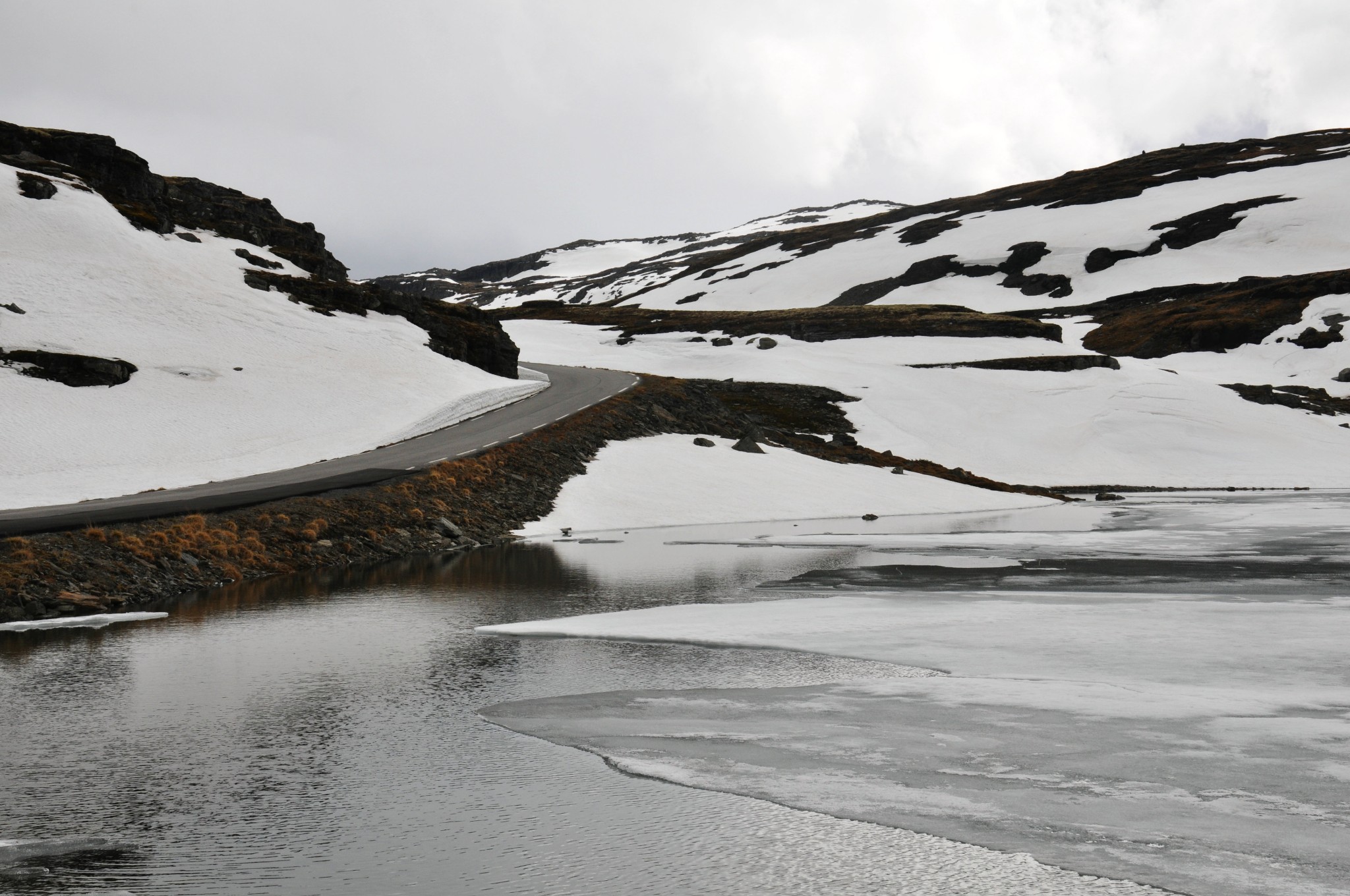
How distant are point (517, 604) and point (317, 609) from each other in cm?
373

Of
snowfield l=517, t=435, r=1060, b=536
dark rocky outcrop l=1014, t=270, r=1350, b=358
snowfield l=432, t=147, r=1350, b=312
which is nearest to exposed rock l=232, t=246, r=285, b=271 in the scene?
snowfield l=517, t=435, r=1060, b=536

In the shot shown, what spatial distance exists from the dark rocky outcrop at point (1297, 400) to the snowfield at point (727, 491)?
31.1 metres

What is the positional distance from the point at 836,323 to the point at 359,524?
81.1m

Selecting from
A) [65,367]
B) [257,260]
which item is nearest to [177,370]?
[65,367]

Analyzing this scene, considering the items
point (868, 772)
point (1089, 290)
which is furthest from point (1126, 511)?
point (1089, 290)

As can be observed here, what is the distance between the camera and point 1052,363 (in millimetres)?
78250

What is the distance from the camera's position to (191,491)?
30328mm

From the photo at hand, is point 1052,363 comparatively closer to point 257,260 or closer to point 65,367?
point 257,260

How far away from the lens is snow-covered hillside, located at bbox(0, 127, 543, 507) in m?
37.4

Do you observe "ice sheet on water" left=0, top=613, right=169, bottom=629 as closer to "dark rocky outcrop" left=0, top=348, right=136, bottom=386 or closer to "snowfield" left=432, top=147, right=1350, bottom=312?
"dark rocky outcrop" left=0, top=348, right=136, bottom=386

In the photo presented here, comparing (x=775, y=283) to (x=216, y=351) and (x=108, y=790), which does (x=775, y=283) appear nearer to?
(x=216, y=351)

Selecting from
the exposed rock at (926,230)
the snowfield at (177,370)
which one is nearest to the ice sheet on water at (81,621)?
the snowfield at (177,370)

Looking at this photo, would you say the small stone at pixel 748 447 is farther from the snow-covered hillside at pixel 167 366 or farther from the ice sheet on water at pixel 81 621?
the ice sheet on water at pixel 81 621

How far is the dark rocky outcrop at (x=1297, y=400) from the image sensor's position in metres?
71.9
